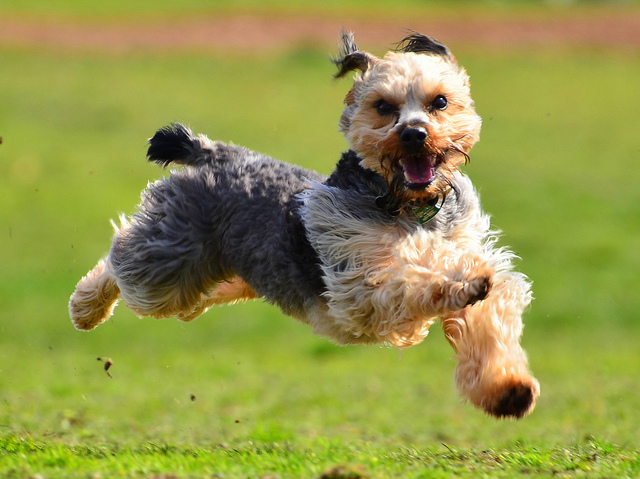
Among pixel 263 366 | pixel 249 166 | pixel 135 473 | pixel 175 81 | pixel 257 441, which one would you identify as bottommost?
pixel 135 473

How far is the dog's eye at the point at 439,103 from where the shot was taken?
5836 mm

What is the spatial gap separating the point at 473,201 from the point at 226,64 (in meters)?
31.6

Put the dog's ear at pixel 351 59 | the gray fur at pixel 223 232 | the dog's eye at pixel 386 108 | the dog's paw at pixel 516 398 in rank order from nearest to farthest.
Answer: the dog's paw at pixel 516 398 < the dog's eye at pixel 386 108 < the dog's ear at pixel 351 59 < the gray fur at pixel 223 232

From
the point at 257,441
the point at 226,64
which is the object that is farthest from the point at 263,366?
the point at 226,64

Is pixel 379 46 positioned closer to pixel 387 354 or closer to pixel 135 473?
pixel 387 354

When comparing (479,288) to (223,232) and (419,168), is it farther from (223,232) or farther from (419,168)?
(223,232)

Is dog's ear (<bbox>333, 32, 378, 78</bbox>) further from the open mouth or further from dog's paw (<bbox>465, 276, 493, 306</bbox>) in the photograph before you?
dog's paw (<bbox>465, 276, 493, 306</bbox>)

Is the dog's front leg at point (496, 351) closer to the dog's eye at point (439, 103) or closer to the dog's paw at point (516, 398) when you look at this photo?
the dog's paw at point (516, 398)

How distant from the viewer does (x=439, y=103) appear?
5859 millimetres

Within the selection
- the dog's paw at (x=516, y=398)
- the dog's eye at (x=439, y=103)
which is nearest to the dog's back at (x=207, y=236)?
the dog's eye at (x=439, y=103)

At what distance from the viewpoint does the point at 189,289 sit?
23.3 feet

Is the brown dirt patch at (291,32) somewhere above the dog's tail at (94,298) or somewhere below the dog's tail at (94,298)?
above

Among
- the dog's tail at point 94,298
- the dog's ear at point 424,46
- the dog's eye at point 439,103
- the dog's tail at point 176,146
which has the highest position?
the dog's ear at point 424,46

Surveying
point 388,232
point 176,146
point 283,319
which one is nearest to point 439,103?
point 388,232
